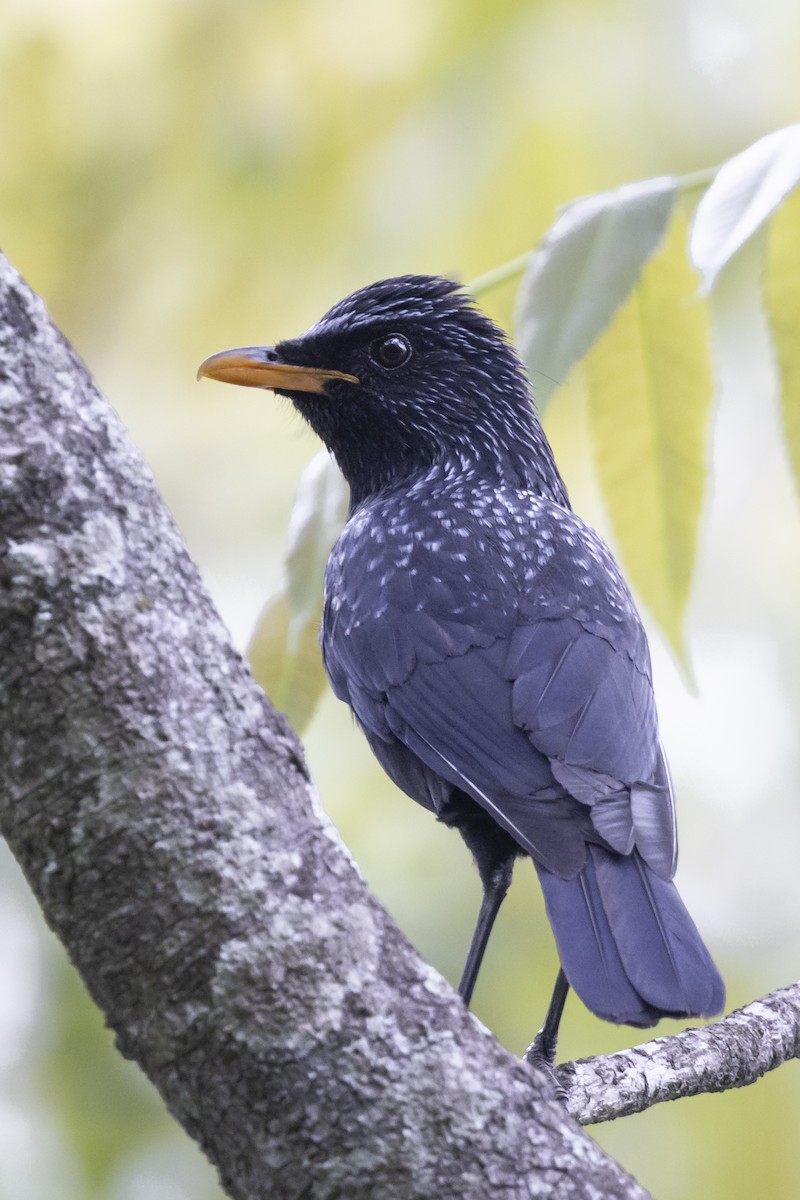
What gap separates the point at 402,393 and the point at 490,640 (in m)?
1.33

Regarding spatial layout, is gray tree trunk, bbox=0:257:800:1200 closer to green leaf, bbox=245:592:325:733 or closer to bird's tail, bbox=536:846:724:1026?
bird's tail, bbox=536:846:724:1026

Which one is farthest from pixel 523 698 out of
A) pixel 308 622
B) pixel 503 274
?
pixel 503 274

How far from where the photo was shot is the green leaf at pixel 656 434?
320 centimetres

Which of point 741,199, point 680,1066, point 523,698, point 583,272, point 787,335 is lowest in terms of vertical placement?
point 680,1066

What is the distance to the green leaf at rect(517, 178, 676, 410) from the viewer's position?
2879mm

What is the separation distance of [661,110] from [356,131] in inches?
49.1

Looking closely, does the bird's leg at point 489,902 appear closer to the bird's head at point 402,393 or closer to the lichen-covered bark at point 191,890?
the bird's head at point 402,393

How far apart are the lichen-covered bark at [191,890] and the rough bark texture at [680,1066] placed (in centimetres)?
147

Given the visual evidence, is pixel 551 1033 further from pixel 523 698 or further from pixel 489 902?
pixel 523 698

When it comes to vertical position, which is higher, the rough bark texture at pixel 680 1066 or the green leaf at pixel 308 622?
the green leaf at pixel 308 622

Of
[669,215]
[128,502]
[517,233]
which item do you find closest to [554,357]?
[669,215]

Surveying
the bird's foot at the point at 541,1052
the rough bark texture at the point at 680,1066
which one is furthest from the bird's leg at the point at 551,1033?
the rough bark texture at the point at 680,1066

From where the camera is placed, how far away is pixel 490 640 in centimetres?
329

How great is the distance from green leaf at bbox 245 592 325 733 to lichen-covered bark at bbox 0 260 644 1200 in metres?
1.60
